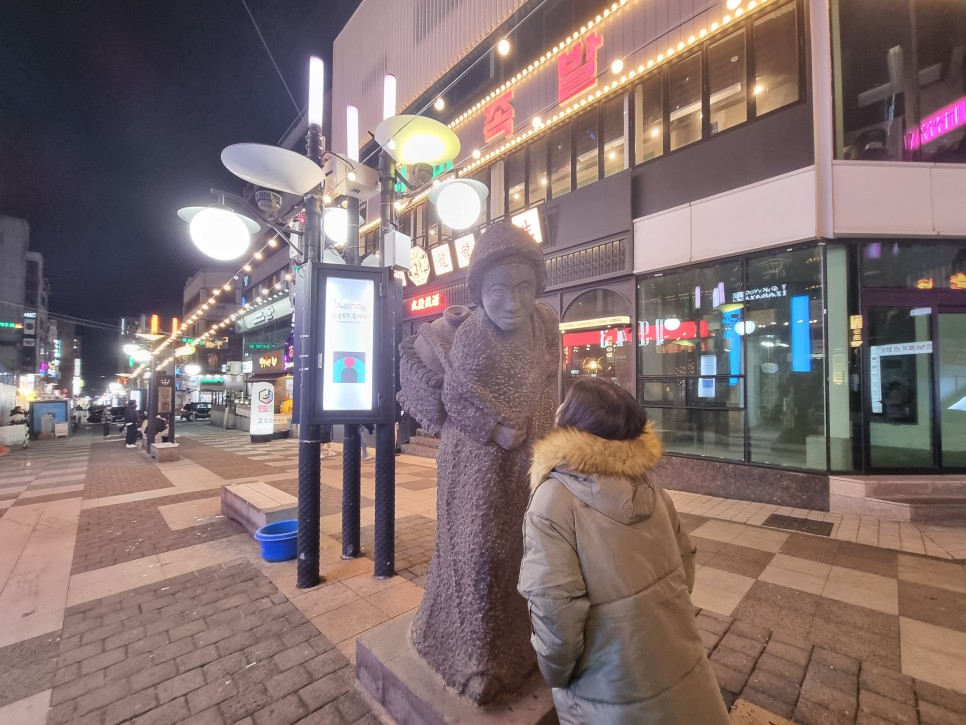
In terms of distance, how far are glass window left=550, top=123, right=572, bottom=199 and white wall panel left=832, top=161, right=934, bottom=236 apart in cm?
564

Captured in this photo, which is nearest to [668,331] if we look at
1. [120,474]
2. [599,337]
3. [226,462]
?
[599,337]

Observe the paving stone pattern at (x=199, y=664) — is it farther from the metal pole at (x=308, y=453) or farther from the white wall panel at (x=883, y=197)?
the white wall panel at (x=883, y=197)

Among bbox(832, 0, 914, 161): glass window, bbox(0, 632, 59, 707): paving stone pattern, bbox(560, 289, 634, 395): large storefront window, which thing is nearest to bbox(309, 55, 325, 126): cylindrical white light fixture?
bbox(0, 632, 59, 707): paving stone pattern

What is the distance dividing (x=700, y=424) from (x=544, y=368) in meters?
7.20

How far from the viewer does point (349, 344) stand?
4.47 meters

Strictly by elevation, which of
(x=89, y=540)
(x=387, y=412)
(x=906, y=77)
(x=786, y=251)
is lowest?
(x=89, y=540)

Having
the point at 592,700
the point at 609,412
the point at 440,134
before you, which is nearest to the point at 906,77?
the point at 440,134

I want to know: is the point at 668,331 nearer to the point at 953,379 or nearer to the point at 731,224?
the point at 731,224

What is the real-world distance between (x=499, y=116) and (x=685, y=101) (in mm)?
5150

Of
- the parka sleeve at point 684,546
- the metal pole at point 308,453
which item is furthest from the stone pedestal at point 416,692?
the metal pole at point 308,453

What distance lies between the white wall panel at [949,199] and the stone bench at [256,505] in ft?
34.2

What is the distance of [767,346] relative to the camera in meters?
7.79

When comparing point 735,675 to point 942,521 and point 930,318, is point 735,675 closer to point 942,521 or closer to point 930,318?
point 942,521

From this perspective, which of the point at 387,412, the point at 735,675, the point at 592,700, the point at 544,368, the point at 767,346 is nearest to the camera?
the point at 592,700
